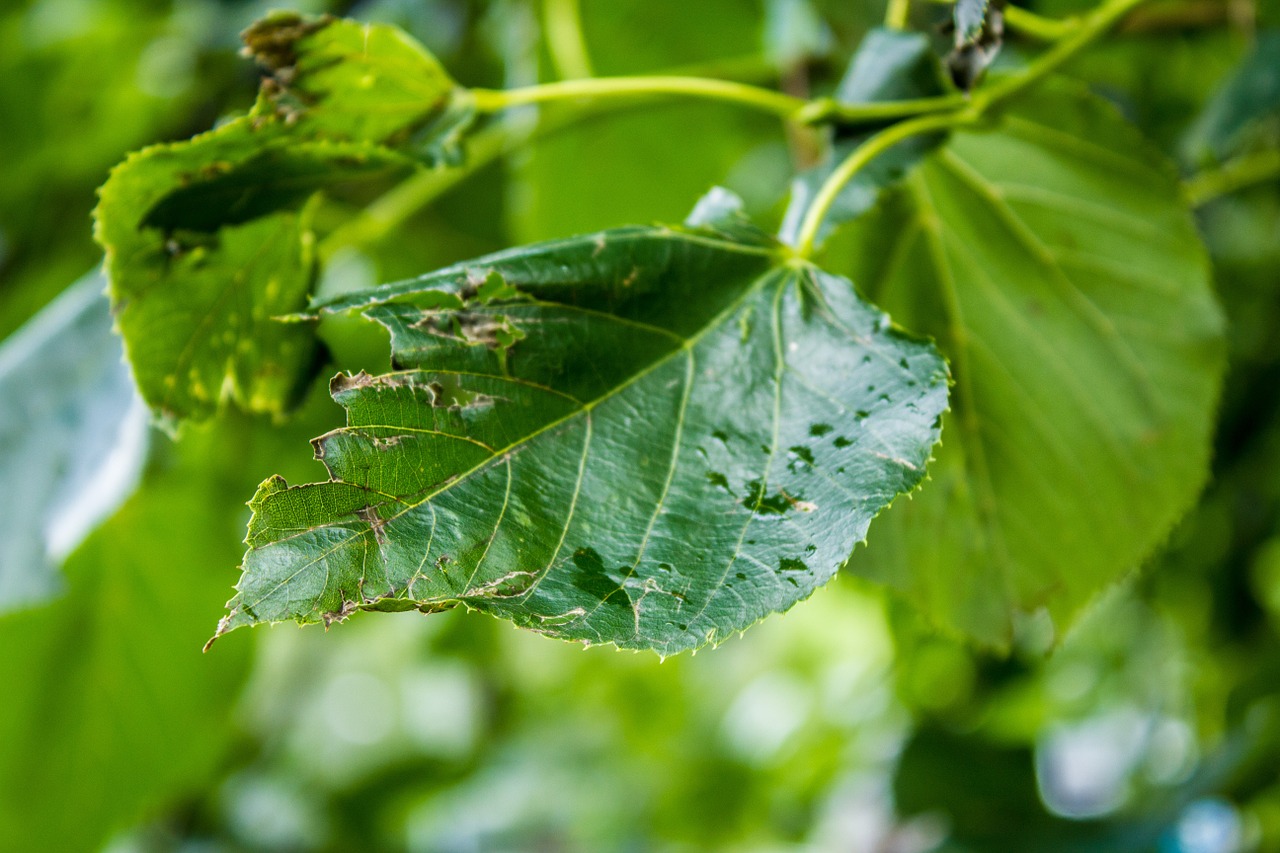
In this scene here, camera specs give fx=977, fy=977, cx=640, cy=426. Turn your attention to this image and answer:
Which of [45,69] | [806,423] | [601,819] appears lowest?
[601,819]

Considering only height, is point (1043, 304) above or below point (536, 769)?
above

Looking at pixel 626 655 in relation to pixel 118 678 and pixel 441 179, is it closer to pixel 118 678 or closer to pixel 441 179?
pixel 118 678

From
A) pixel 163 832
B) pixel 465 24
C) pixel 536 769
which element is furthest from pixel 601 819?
pixel 465 24

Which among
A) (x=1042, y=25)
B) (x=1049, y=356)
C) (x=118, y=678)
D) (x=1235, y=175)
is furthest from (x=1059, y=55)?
(x=118, y=678)

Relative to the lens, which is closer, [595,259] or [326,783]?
[595,259]

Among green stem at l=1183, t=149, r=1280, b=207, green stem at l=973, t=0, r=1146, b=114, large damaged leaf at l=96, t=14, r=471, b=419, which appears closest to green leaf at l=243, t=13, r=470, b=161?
large damaged leaf at l=96, t=14, r=471, b=419

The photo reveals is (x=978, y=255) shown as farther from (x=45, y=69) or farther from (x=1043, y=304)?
(x=45, y=69)

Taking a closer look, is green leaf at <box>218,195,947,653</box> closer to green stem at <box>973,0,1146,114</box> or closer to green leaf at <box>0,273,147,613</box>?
green stem at <box>973,0,1146,114</box>
